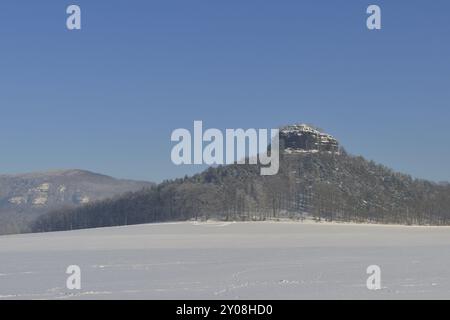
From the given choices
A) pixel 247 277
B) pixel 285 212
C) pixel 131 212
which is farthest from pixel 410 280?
pixel 131 212

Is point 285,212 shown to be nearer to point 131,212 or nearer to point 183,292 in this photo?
point 131,212

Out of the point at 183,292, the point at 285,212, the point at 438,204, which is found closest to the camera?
the point at 183,292

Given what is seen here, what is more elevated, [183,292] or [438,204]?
[183,292]

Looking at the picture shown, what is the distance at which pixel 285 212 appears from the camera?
586 ft

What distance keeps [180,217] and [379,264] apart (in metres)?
137
